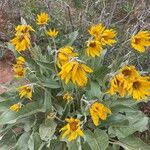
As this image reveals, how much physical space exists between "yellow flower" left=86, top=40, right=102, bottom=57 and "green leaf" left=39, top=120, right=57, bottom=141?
707 mm

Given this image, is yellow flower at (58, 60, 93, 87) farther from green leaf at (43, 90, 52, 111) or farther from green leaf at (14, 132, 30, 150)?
green leaf at (14, 132, 30, 150)

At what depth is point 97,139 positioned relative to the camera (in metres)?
3.76

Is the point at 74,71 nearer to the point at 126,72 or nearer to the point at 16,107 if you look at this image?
the point at 126,72

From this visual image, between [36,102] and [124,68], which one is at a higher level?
[124,68]

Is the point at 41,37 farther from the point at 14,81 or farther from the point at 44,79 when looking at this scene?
the point at 44,79

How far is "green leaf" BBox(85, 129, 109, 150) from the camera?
3697 mm

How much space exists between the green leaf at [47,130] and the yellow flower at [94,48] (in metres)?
0.71

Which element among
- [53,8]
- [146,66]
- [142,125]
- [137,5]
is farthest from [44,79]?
[137,5]

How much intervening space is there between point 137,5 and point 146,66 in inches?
41.9

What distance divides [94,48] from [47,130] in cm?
78

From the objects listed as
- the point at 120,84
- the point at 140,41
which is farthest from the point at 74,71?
the point at 140,41

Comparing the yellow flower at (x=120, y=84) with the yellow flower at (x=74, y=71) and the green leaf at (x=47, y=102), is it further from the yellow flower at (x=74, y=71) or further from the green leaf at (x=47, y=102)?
the green leaf at (x=47, y=102)

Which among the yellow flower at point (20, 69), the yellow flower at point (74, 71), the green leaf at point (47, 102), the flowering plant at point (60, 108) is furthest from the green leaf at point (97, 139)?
the yellow flower at point (74, 71)

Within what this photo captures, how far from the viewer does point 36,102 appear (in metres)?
3.92
